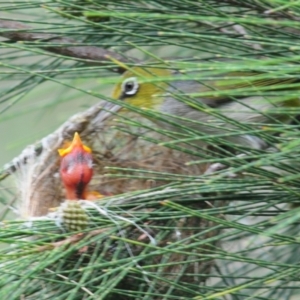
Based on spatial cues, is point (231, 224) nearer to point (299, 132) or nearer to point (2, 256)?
point (299, 132)

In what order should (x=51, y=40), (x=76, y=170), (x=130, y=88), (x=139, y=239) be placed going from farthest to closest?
(x=130, y=88)
(x=76, y=170)
(x=51, y=40)
(x=139, y=239)

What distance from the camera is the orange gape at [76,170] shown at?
1.86 meters

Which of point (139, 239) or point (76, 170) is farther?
point (76, 170)

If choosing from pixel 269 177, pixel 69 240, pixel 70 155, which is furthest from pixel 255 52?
pixel 70 155

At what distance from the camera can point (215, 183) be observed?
4.13 feet

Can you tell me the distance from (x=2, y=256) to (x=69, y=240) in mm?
155

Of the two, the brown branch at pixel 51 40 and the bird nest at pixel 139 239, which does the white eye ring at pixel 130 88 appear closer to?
the brown branch at pixel 51 40

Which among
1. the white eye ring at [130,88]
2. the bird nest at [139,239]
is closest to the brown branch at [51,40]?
the white eye ring at [130,88]

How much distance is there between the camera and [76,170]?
189cm

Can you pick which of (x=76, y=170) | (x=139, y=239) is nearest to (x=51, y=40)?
(x=76, y=170)

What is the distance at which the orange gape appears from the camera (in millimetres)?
1862

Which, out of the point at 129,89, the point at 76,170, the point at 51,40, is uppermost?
the point at 51,40

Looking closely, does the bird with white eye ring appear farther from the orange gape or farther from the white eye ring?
the orange gape

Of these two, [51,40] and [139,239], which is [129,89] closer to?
[51,40]
